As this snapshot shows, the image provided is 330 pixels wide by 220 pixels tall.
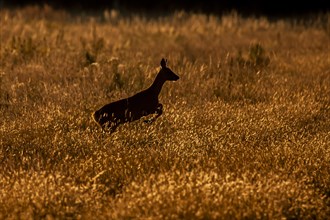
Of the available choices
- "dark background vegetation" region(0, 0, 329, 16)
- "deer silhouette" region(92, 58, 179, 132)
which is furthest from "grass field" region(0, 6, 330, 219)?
"dark background vegetation" region(0, 0, 329, 16)

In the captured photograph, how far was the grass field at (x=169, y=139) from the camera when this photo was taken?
12.8 ft

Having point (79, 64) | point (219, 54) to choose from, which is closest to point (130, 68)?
point (79, 64)

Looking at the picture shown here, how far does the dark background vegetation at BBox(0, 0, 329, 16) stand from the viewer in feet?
69.9

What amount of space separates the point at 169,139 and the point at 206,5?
720 inches

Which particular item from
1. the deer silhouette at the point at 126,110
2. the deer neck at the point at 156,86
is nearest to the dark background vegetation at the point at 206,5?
the deer neck at the point at 156,86

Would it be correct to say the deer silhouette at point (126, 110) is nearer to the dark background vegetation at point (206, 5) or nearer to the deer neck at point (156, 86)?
the deer neck at point (156, 86)

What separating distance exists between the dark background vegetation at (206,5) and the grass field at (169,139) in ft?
36.4

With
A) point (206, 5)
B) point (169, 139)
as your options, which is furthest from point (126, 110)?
point (206, 5)

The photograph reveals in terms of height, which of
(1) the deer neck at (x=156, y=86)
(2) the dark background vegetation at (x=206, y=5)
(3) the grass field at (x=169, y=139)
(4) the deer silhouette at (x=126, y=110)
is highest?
(1) the deer neck at (x=156, y=86)

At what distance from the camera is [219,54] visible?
10242mm

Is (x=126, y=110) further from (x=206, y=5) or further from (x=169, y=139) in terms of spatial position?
(x=206, y=5)

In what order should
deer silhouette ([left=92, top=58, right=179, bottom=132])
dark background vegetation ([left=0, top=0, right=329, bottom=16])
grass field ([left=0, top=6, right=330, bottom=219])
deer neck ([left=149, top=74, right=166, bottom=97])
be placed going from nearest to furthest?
grass field ([left=0, top=6, right=330, bottom=219])
deer silhouette ([left=92, top=58, right=179, bottom=132])
deer neck ([left=149, top=74, right=166, bottom=97])
dark background vegetation ([left=0, top=0, right=329, bottom=16])

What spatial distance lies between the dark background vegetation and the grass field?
11.1 m

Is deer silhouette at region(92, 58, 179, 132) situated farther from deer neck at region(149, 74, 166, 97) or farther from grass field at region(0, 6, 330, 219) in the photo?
grass field at region(0, 6, 330, 219)
